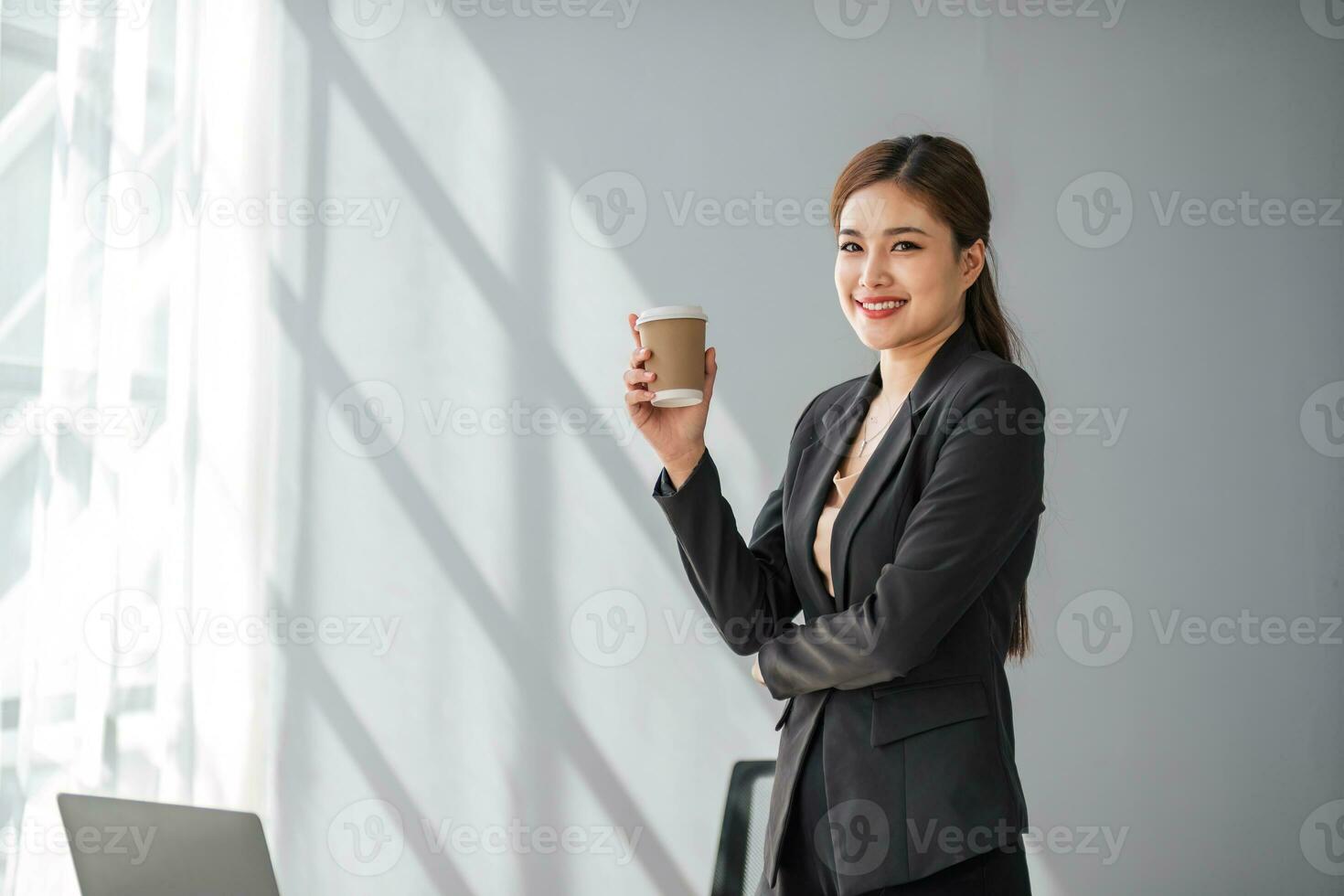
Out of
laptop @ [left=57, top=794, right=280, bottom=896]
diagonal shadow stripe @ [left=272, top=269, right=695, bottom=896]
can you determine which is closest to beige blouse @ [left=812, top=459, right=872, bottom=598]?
laptop @ [left=57, top=794, right=280, bottom=896]

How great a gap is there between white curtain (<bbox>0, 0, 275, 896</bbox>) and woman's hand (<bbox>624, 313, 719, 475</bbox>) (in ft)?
5.85

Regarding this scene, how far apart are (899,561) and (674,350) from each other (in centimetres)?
38

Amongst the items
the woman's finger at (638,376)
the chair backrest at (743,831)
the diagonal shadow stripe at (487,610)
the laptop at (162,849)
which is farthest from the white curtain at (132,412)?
the woman's finger at (638,376)

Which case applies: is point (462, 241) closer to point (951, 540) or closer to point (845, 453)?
point (845, 453)

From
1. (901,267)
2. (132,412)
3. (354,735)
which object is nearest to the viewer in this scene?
(901,267)

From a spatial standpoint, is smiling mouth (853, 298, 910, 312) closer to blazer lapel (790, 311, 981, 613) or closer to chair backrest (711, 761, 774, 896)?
blazer lapel (790, 311, 981, 613)

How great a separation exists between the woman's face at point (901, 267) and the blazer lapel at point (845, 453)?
5 centimetres

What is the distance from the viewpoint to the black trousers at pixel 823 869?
1.06m

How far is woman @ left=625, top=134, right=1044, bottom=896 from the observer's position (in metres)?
1.07

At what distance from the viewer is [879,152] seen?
4.17ft

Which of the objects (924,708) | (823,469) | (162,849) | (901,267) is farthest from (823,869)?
(162,849)

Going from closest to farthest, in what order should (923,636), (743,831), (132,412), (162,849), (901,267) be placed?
(923,636), (901,267), (162,849), (743,831), (132,412)

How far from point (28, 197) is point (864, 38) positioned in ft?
7.22

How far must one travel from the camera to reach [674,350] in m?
1.29
